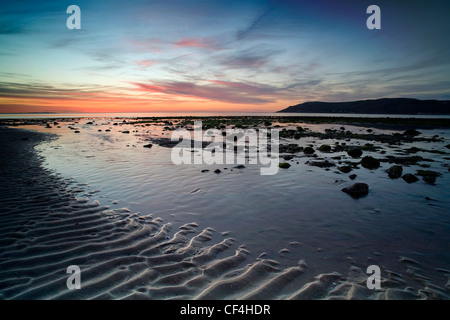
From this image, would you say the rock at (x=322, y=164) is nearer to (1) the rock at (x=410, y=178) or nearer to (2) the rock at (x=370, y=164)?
(2) the rock at (x=370, y=164)

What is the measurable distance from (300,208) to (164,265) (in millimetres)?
5089

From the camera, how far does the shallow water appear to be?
518 centimetres

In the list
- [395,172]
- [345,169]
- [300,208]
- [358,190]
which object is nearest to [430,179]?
[395,172]

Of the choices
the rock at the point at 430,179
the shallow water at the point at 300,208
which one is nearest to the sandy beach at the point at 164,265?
the shallow water at the point at 300,208

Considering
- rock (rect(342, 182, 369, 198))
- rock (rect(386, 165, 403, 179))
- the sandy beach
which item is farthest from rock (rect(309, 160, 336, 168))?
the sandy beach

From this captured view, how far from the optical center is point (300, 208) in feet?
25.3

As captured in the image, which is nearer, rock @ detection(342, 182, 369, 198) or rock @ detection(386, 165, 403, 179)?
rock @ detection(342, 182, 369, 198)

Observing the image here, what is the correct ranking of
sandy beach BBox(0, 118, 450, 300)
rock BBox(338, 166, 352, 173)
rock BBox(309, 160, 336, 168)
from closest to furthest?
sandy beach BBox(0, 118, 450, 300), rock BBox(338, 166, 352, 173), rock BBox(309, 160, 336, 168)

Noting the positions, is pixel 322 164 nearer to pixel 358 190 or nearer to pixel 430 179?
pixel 358 190

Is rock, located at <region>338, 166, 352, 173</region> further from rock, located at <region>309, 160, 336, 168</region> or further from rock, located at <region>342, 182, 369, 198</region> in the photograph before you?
rock, located at <region>342, 182, 369, 198</region>

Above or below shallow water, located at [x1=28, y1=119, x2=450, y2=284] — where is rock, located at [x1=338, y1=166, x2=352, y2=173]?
above

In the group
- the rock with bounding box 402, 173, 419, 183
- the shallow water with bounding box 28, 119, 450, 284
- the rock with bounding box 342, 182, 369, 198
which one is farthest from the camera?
the rock with bounding box 402, 173, 419, 183

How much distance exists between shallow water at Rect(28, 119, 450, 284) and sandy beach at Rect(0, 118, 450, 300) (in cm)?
12
